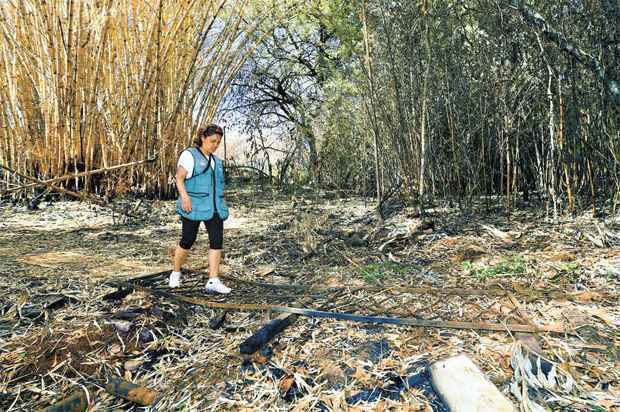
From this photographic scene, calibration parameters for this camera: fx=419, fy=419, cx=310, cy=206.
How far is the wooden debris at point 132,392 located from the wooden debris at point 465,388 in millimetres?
843

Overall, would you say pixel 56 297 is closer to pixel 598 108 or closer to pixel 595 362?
pixel 595 362

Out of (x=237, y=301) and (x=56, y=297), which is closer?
(x=56, y=297)

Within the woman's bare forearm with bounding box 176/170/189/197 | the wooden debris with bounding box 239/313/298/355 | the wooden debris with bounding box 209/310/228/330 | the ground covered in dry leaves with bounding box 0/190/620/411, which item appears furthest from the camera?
the woman's bare forearm with bounding box 176/170/189/197

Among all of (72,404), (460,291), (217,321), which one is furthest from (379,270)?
(72,404)

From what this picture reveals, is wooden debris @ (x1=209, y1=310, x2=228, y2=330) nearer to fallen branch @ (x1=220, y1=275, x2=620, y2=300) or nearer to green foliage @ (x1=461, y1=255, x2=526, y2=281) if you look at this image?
fallen branch @ (x1=220, y1=275, x2=620, y2=300)

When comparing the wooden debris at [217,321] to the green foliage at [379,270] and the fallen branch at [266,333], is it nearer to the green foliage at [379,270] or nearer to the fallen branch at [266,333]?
the fallen branch at [266,333]

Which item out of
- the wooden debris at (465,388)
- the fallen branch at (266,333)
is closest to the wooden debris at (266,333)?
the fallen branch at (266,333)

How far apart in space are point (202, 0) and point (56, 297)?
3.59m

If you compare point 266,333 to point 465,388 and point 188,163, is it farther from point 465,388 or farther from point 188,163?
point 188,163

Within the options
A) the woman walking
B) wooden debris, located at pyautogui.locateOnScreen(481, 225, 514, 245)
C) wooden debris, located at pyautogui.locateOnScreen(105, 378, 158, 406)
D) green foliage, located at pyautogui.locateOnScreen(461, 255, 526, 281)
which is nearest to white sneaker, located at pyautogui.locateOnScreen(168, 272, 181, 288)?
the woman walking

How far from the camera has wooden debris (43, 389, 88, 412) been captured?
3.81 feet

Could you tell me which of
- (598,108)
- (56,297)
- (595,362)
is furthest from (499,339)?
(598,108)

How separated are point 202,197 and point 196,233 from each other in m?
0.19

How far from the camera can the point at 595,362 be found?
4.22 feet
